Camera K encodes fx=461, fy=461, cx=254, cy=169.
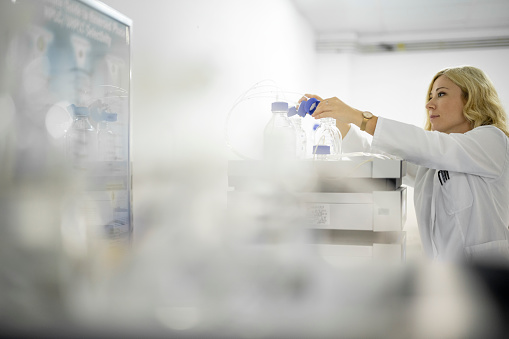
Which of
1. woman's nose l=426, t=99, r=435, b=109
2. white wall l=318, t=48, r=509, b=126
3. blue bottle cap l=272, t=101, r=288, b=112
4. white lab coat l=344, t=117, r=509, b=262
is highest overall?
white wall l=318, t=48, r=509, b=126

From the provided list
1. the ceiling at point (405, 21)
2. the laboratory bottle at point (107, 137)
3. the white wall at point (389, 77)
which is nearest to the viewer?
the laboratory bottle at point (107, 137)

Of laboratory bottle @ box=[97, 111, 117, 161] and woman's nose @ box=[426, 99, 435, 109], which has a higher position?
woman's nose @ box=[426, 99, 435, 109]

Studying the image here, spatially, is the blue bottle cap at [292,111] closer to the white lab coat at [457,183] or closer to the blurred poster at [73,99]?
the white lab coat at [457,183]

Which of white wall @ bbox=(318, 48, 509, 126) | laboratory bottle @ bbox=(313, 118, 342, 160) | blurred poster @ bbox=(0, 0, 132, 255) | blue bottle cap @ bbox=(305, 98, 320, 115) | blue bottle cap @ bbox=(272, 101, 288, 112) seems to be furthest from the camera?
white wall @ bbox=(318, 48, 509, 126)

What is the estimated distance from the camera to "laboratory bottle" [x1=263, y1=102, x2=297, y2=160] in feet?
3.79

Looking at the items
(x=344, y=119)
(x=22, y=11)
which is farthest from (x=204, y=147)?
(x=22, y=11)

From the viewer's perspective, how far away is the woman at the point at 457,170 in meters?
1.20

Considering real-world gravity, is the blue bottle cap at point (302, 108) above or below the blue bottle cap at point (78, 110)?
above

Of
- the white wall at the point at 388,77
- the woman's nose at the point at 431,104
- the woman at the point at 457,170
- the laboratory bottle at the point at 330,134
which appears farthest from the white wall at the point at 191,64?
the white wall at the point at 388,77

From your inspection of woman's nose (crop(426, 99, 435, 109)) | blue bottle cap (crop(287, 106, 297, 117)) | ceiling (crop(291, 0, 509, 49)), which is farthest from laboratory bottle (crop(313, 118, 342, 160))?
ceiling (crop(291, 0, 509, 49))

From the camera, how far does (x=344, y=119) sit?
1.20 m

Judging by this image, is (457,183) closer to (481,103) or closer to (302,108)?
(481,103)

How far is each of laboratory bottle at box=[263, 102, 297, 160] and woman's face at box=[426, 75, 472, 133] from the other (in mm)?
562

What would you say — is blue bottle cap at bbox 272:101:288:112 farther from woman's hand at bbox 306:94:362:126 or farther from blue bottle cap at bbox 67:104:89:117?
blue bottle cap at bbox 67:104:89:117
